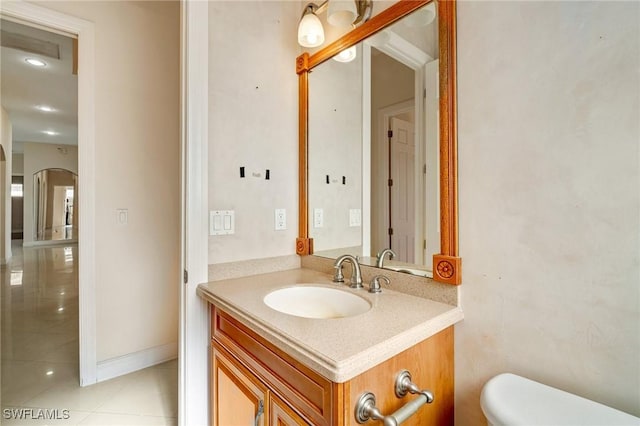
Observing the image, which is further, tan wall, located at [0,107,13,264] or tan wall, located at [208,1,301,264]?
tan wall, located at [0,107,13,264]

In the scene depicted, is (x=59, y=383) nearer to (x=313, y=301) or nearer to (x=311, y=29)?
(x=313, y=301)

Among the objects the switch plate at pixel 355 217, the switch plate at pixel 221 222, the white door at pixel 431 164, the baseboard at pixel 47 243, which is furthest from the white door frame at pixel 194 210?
the baseboard at pixel 47 243

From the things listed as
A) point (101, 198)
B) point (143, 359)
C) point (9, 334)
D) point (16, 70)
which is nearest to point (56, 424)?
point (143, 359)

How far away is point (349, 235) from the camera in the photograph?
1.54 m

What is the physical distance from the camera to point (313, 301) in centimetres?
128

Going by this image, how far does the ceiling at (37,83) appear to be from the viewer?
8.01ft

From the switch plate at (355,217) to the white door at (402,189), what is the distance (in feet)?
0.70

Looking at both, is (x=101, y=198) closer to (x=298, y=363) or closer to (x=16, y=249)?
(x=298, y=363)

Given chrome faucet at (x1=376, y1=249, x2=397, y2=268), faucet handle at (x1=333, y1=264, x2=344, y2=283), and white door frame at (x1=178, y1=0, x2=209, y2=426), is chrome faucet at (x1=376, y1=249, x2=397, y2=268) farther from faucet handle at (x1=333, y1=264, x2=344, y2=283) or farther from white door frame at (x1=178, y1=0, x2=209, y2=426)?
white door frame at (x1=178, y1=0, x2=209, y2=426)

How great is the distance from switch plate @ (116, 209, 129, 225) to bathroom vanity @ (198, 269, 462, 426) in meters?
1.25

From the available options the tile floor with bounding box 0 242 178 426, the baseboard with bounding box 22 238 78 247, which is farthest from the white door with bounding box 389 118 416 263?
the baseboard with bounding box 22 238 78 247

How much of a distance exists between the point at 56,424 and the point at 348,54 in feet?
8.23

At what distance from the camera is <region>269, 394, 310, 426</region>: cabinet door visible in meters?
0.81

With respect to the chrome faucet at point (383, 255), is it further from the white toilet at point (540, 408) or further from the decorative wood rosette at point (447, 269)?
the white toilet at point (540, 408)
